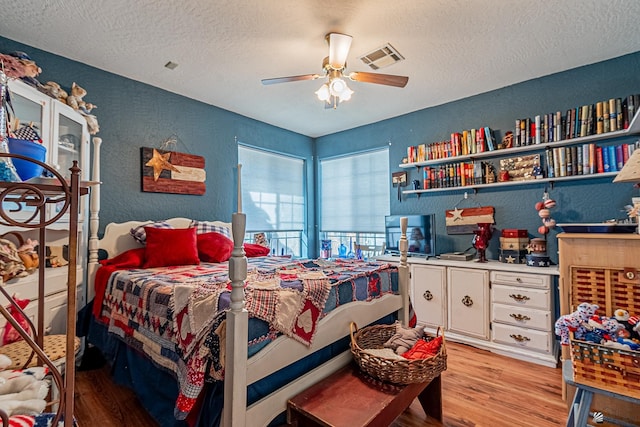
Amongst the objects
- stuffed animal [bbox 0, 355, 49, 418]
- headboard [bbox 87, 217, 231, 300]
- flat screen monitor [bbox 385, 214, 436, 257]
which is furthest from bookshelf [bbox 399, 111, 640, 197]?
stuffed animal [bbox 0, 355, 49, 418]

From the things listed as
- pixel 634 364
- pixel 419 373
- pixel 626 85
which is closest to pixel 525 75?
pixel 626 85

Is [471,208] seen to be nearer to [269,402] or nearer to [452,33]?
[452,33]

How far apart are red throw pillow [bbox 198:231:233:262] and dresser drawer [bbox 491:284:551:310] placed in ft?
8.21

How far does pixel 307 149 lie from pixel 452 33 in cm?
292

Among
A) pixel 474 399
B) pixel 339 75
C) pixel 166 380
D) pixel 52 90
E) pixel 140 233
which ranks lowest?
pixel 474 399

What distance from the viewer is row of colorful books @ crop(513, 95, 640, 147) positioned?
2.57 metres

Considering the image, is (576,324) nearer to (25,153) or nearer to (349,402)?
(349,402)

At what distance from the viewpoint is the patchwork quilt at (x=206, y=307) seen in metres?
1.37

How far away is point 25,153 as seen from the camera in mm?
899

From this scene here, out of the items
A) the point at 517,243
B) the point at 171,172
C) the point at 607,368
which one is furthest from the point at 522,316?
the point at 171,172

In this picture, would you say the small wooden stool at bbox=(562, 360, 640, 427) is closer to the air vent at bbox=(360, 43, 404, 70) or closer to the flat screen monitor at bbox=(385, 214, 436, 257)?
the flat screen monitor at bbox=(385, 214, 436, 257)

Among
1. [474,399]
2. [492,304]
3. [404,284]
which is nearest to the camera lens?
[474,399]

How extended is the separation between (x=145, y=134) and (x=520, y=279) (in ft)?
12.5

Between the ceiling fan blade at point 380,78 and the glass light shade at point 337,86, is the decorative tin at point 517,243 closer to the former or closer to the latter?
the ceiling fan blade at point 380,78
